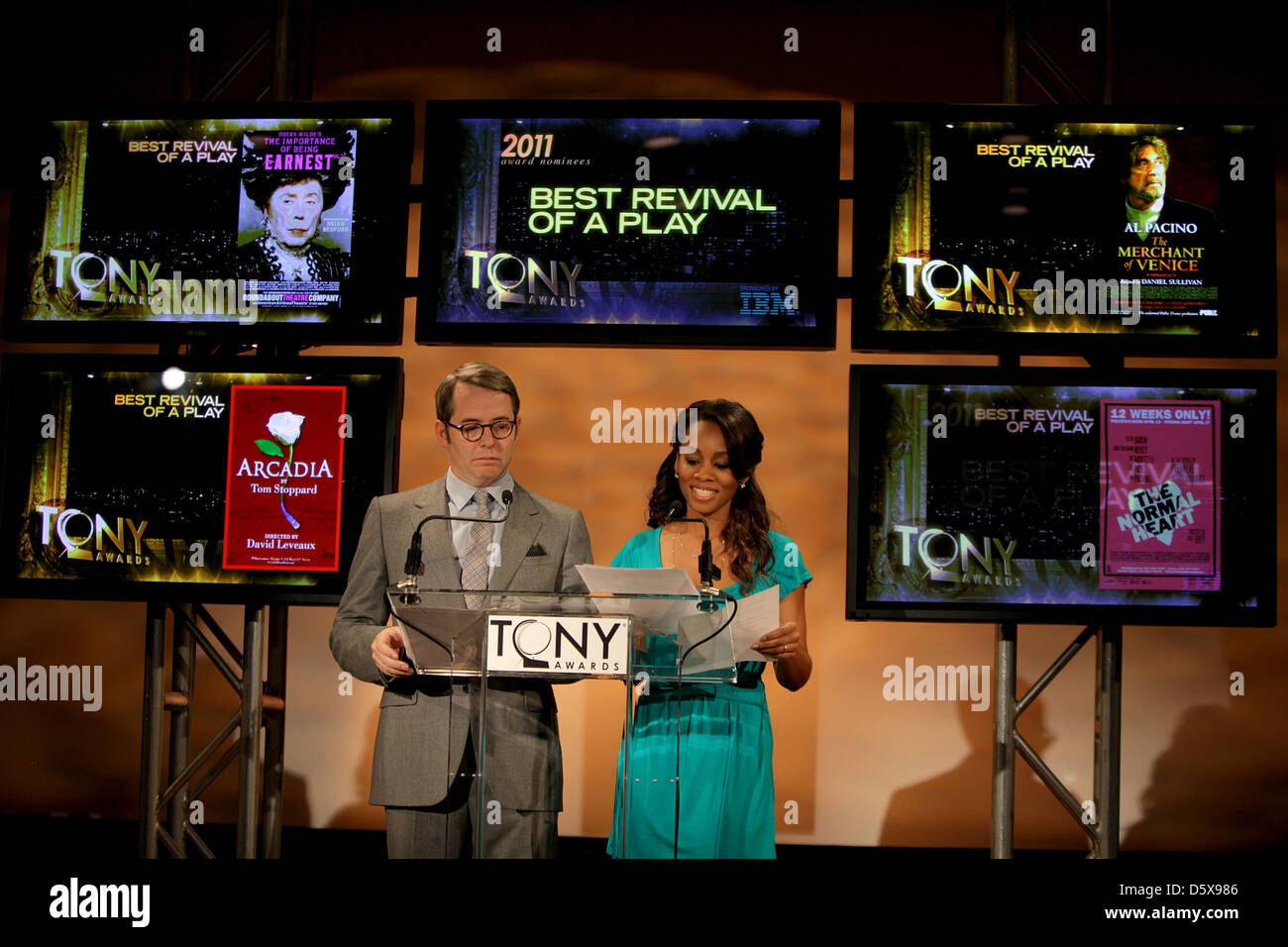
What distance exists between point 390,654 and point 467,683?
0.23m

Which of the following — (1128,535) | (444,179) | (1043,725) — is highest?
(444,179)

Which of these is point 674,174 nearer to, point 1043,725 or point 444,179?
point 444,179

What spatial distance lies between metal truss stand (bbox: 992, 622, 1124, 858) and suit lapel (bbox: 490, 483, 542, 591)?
1.75 m

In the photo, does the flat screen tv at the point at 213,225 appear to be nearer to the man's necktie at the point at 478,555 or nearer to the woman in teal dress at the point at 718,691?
the man's necktie at the point at 478,555

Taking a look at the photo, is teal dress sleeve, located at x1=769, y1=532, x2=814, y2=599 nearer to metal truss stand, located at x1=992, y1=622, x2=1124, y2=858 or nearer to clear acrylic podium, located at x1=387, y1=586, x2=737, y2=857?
clear acrylic podium, located at x1=387, y1=586, x2=737, y2=857

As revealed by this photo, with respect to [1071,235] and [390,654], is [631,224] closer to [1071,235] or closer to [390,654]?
[1071,235]

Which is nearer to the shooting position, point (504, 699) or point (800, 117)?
point (504, 699)

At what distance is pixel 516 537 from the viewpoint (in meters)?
3.10

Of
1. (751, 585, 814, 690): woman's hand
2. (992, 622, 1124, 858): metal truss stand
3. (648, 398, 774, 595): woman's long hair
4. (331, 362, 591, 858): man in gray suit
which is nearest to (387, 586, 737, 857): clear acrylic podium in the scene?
(331, 362, 591, 858): man in gray suit

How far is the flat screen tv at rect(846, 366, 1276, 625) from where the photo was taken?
3.70 m

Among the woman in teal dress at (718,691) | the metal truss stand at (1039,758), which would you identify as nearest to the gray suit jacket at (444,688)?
the woman in teal dress at (718,691)

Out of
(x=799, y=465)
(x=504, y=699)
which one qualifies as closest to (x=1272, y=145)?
(x=799, y=465)

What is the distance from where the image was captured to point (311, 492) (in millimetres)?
3812

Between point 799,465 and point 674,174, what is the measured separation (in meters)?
2.03
